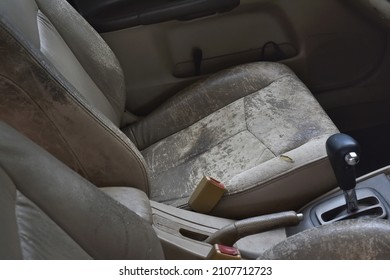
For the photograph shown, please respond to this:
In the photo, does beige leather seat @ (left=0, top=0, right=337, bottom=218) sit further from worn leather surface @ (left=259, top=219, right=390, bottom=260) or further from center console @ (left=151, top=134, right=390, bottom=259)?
worn leather surface @ (left=259, top=219, right=390, bottom=260)

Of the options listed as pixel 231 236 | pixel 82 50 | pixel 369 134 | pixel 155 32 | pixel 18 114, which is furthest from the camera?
pixel 369 134

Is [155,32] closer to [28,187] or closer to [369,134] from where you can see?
[369,134]

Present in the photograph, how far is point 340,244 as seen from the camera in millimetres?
954

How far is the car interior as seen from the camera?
869 mm

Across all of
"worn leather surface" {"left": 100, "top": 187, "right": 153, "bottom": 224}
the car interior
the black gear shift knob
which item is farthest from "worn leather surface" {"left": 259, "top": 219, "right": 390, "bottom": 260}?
"worn leather surface" {"left": 100, "top": 187, "right": 153, "bottom": 224}

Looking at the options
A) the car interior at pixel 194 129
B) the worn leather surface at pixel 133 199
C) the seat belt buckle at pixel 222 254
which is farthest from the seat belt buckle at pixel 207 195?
the seat belt buckle at pixel 222 254

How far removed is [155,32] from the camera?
1707 millimetres

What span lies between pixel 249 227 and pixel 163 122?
1.67 ft

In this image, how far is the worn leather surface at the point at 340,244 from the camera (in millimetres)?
941

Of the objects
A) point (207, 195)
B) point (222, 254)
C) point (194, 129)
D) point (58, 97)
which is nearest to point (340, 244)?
point (222, 254)

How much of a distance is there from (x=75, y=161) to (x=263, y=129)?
0.48 meters

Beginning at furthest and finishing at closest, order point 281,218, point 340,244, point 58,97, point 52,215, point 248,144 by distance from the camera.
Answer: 1. point 248,144
2. point 281,218
3. point 58,97
4. point 340,244
5. point 52,215

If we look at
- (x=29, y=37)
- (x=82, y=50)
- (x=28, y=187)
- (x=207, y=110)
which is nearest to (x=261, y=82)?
(x=207, y=110)

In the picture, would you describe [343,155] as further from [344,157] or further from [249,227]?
[249,227]
